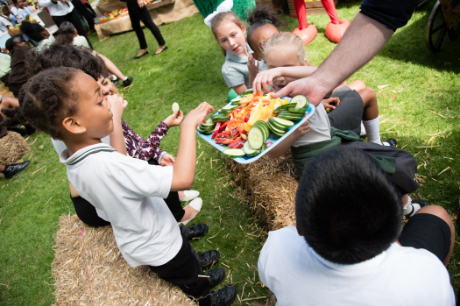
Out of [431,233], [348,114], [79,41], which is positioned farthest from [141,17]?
[431,233]

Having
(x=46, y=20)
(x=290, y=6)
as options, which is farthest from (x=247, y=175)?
(x=46, y=20)

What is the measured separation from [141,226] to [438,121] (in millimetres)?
3763

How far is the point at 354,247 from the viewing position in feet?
3.14

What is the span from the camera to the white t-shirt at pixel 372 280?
104 centimetres

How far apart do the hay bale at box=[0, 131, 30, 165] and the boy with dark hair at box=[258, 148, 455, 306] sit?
22.2ft

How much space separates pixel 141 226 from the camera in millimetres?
1785

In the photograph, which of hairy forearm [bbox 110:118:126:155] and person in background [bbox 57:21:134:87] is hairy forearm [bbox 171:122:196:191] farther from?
person in background [bbox 57:21:134:87]

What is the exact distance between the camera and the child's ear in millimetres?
1533

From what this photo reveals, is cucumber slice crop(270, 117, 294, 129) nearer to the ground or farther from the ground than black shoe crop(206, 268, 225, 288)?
farther from the ground

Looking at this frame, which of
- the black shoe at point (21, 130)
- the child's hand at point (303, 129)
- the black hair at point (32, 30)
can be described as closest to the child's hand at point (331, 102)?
the child's hand at point (303, 129)

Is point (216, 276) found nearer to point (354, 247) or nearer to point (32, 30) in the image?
point (354, 247)

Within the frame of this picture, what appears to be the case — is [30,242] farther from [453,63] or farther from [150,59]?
[453,63]

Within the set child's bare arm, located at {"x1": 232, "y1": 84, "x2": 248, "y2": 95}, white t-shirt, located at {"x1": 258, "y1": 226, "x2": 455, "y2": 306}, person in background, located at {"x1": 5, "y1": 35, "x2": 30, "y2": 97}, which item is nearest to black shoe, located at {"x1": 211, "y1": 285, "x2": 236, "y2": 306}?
white t-shirt, located at {"x1": 258, "y1": 226, "x2": 455, "y2": 306}

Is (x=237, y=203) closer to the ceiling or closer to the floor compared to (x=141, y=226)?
closer to the floor
